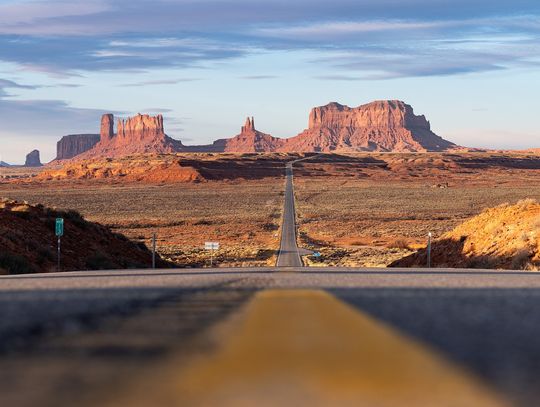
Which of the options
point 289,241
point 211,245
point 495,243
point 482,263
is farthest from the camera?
point 289,241

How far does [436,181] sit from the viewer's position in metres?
146

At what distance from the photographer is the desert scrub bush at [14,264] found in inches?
805

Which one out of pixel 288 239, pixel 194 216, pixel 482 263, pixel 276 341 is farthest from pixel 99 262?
pixel 194 216

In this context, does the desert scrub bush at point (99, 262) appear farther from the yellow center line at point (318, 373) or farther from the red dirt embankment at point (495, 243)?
the yellow center line at point (318, 373)

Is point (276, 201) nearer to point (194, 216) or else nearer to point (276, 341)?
point (194, 216)

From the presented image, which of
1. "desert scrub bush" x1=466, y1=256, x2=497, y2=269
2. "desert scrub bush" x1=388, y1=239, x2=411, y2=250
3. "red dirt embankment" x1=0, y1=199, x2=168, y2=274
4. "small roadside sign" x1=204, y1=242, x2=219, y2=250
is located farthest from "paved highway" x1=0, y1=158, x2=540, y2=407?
"desert scrub bush" x1=388, y1=239, x2=411, y2=250

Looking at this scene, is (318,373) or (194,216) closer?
(318,373)

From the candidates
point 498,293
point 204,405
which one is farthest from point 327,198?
point 204,405

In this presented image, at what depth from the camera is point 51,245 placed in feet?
86.0

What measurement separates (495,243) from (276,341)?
21356 mm

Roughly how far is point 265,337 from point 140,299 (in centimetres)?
335

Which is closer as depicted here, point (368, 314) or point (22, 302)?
point (368, 314)

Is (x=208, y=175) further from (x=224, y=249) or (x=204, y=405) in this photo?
(x=204, y=405)

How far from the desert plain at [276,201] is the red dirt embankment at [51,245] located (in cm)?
456
